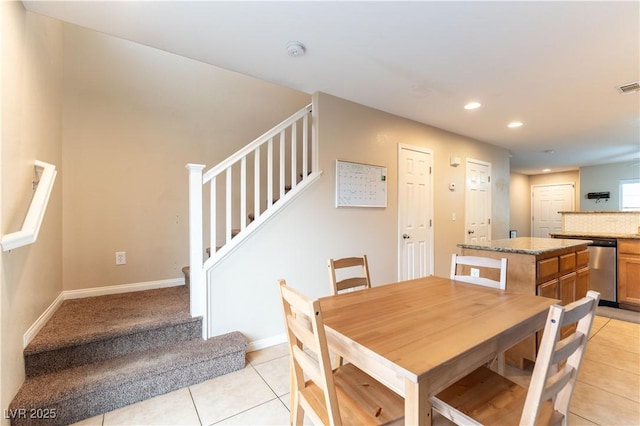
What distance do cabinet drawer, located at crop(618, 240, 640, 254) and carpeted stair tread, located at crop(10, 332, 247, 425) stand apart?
4620mm

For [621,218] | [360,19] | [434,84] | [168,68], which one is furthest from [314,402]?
[621,218]

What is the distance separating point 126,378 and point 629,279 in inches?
210

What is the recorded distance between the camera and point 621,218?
12.7 ft

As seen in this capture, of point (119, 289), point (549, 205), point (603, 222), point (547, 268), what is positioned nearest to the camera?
point (547, 268)

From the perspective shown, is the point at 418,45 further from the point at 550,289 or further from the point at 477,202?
the point at 477,202

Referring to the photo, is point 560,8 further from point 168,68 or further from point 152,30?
point 168,68

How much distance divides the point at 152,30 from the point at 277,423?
2.63 metres

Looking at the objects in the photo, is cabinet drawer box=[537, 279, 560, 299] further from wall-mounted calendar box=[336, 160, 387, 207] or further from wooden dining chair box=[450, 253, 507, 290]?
wall-mounted calendar box=[336, 160, 387, 207]

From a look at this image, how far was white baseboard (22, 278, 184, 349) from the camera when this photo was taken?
6.30 ft

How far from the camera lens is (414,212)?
12.2 ft

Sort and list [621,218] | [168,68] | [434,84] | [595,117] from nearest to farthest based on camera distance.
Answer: [434,84], [168,68], [595,117], [621,218]

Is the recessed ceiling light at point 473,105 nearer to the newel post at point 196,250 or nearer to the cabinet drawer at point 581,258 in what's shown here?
the cabinet drawer at point 581,258

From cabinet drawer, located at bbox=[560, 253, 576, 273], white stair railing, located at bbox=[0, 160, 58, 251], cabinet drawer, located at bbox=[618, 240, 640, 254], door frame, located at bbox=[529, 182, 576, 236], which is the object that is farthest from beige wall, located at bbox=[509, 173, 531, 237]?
white stair railing, located at bbox=[0, 160, 58, 251]

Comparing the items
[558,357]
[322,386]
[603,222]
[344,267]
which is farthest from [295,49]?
[603,222]
